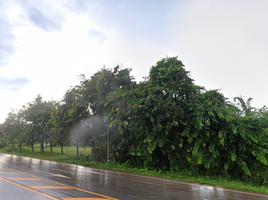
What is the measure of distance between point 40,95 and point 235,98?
33.7 metres

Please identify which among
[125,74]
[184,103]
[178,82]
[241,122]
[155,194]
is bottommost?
[155,194]

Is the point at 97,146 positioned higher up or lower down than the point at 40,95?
lower down

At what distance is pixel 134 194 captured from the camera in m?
8.10

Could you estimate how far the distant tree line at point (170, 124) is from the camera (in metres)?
13.5

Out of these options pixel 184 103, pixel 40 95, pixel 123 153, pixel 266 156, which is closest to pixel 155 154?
pixel 123 153

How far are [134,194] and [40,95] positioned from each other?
34.1 metres

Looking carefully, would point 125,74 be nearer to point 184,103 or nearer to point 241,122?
point 184,103

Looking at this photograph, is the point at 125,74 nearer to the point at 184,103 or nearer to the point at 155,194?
the point at 184,103

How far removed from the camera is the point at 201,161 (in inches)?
535

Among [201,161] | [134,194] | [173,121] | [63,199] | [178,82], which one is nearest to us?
[63,199]

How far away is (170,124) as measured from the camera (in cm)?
1489

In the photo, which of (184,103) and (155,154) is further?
(155,154)

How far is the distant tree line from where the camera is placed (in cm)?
1348

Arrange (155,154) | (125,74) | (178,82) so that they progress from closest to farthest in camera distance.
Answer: (178,82) → (155,154) → (125,74)
